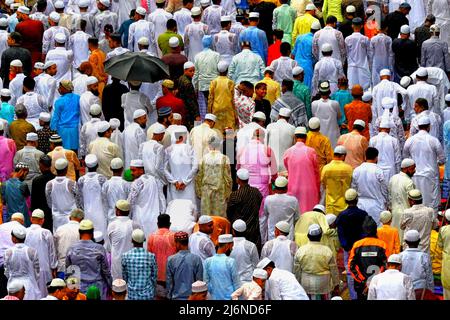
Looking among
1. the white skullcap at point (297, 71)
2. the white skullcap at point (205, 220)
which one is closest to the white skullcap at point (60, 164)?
the white skullcap at point (205, 220)

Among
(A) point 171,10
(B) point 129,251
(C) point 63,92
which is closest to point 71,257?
(B) point 129,251

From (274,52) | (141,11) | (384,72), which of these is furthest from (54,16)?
(384,72)

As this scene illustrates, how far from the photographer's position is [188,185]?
2864 centimetres

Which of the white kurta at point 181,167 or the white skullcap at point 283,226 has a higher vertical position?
the white kurta at point 181,167

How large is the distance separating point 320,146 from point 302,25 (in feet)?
17.3

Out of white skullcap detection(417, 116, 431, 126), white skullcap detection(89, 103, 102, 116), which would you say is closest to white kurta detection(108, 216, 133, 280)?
white skullcap detection(89, 103, 102, 116)

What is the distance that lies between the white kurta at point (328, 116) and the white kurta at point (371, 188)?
7.88ft

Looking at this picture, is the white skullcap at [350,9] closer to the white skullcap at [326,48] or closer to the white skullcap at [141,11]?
the white skullcap at [326,48]

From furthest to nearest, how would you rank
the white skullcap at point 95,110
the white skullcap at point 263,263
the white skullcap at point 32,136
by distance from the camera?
the white skullcap at point 95,110 → the white skullcap at point 32,136 → the white skullcap at point 263,263

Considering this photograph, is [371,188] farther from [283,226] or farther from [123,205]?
[123,205]

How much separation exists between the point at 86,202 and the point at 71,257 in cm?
239

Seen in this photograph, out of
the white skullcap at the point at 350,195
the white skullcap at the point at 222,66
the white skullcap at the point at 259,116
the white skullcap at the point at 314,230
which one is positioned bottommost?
the white skullcap at the point at 314,230

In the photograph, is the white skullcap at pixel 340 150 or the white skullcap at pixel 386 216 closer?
the white skullcap at pixel 386 216

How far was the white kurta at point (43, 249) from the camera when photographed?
86.8ft
